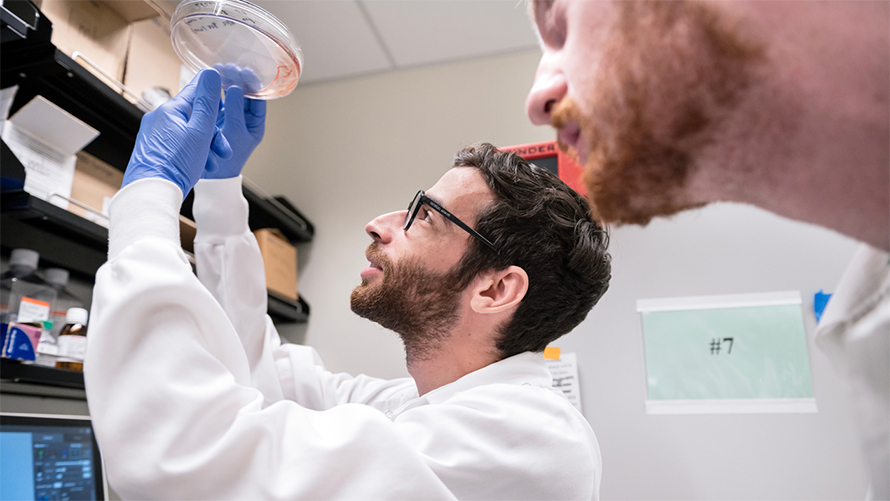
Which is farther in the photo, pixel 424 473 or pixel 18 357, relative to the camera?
pixel 18 357

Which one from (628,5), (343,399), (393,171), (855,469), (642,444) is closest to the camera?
(628,5)

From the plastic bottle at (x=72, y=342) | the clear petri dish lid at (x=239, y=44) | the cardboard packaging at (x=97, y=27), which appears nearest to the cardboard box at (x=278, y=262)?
the plastic bottle at (x=72, y=342)

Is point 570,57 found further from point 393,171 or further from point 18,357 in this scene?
point 393,171

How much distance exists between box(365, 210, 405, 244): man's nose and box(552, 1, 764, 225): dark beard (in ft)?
2.52

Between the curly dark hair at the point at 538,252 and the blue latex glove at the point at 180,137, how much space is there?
53cm

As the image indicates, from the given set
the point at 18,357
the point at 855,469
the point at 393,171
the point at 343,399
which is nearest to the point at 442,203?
the point at 343,399

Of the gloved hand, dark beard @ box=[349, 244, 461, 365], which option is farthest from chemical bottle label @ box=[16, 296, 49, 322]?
dark beard @ box=[349, 244, 461, 365]

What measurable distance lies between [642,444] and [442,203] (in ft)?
3.27

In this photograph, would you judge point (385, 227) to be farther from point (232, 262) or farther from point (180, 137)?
point (180, 137)

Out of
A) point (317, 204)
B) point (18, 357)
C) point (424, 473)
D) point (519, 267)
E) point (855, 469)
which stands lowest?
point (855, 469)

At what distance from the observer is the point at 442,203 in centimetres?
117

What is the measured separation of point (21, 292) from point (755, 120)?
4.96 feet

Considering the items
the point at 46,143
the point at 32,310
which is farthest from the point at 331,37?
the point at 32,310

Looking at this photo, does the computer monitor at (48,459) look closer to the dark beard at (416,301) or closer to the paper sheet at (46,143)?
the paper sheet at (46,143)
